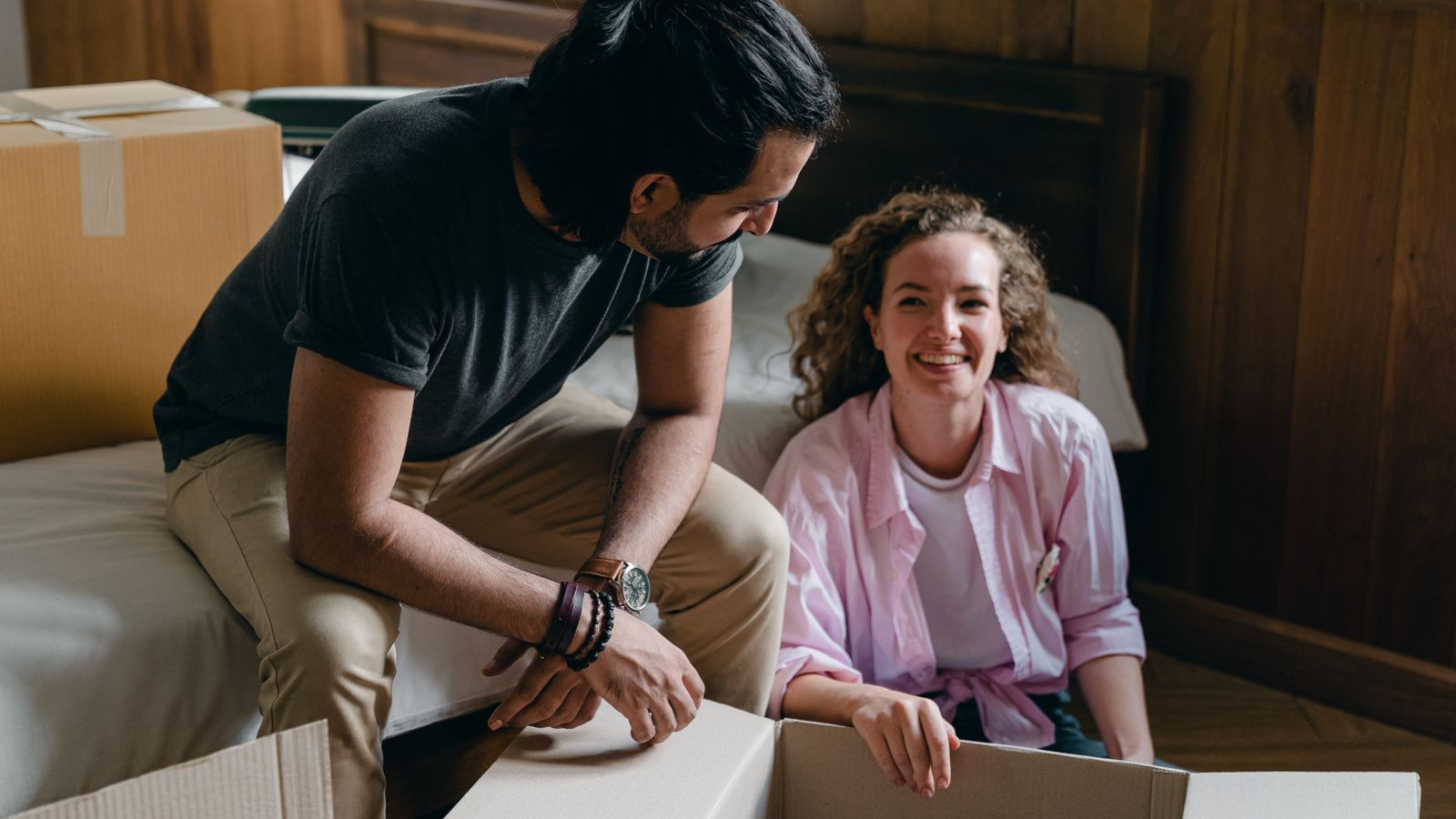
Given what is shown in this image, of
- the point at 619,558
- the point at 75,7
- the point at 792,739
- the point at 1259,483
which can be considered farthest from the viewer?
the point at 75,7

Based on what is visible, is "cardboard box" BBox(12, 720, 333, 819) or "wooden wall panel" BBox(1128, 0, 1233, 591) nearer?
"cardboard box" BBox(12, 720, 333, 819)

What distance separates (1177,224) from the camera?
203cm

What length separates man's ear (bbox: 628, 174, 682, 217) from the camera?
3.92 feet

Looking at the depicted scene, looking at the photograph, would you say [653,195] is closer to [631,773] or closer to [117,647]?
[631,773]

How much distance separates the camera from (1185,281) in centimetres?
203

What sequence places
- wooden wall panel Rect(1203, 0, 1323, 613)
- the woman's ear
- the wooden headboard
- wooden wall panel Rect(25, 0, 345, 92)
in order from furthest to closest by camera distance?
wooden wall panel Rect(25, 0, 345, 92) < the wooden headboard < wooden wall panel Rect(1203, 0, 1323, 613) < the woman's ear

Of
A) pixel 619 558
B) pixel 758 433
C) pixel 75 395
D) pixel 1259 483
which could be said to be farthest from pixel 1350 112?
pixel 75 395

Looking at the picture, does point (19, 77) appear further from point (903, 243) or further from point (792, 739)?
point (792, 739)

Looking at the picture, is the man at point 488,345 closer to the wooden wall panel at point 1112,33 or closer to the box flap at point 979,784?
the box flap at point 979,784

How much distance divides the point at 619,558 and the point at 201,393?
465 millimetres

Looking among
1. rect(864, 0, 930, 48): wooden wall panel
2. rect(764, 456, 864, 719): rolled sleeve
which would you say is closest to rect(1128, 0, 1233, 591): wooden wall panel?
rect(864, 0, 930, 48): wooden wall panel

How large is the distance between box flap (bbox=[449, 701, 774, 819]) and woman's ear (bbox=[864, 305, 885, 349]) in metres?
0.64

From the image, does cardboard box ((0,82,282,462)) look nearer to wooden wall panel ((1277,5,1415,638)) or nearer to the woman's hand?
the woman's hand

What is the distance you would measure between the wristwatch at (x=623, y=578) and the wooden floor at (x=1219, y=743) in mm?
377
